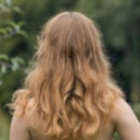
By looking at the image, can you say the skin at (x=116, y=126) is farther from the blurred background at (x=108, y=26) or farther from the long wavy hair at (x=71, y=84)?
the blurred background at (x=108, y=26)

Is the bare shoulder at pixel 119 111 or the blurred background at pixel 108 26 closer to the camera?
the bare shoulder at pixel 119 111

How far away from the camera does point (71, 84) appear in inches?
158

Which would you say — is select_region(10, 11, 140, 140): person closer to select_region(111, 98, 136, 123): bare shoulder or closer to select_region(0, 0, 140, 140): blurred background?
select_region(111, 98, 136, 123): bare shoulder

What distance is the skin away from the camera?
396 cm

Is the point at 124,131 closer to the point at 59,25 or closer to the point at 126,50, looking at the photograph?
the point at 59,25

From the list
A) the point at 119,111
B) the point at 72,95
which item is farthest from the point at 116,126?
the point at 72,95

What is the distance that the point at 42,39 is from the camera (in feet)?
13.6

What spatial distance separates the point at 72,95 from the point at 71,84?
5 centimetres

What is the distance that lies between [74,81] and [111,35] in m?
31.1

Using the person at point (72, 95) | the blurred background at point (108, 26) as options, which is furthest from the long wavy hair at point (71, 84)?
the blurred background at point (108, 26)

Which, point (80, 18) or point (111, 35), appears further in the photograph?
point (111, 35)

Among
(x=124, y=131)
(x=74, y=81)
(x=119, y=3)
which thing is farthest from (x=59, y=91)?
(x=119, y=3)

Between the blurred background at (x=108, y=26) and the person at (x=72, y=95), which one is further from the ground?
the person at (x=72, y=95)

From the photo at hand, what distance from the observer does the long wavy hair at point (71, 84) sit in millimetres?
3971
